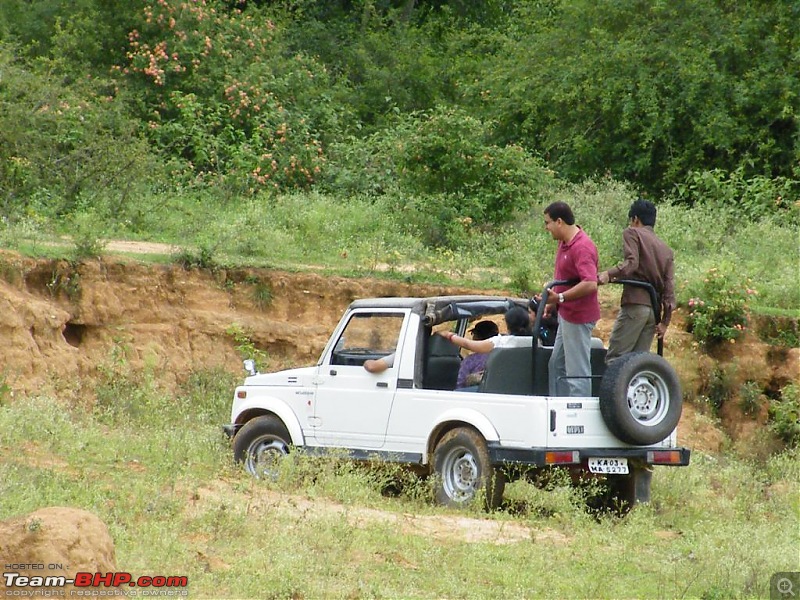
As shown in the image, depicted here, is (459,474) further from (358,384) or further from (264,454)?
(264,454)

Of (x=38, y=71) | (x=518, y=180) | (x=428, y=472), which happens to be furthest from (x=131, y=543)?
(x=38, y=71)

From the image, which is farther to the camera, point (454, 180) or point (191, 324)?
point (454, 180)

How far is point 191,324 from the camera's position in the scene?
15266 mm

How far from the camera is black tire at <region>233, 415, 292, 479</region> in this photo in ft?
35.8

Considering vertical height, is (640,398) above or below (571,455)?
above

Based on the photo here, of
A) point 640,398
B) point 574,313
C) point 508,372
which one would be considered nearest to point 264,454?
point 508,372

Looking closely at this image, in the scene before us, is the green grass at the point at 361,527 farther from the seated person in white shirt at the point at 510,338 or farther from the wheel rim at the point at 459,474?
the seated person in white shirt at the point at 510,338

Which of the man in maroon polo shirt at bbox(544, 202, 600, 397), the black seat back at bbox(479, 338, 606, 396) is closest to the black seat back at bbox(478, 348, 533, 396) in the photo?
the black seat back at bbox(479, 338, 606, 396)

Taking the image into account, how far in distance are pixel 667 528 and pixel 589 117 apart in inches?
541

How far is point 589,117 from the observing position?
22359 millimetres

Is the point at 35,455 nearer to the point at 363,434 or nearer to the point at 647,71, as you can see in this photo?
the point at 363,434

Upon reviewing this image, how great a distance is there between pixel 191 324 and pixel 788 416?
24.0 ft

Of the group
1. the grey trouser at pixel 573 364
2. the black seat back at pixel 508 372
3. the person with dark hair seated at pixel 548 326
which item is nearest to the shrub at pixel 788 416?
the person with dark hair seated at pixel 548 326

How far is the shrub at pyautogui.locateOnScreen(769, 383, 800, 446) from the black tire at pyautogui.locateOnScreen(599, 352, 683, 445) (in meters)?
5.38
